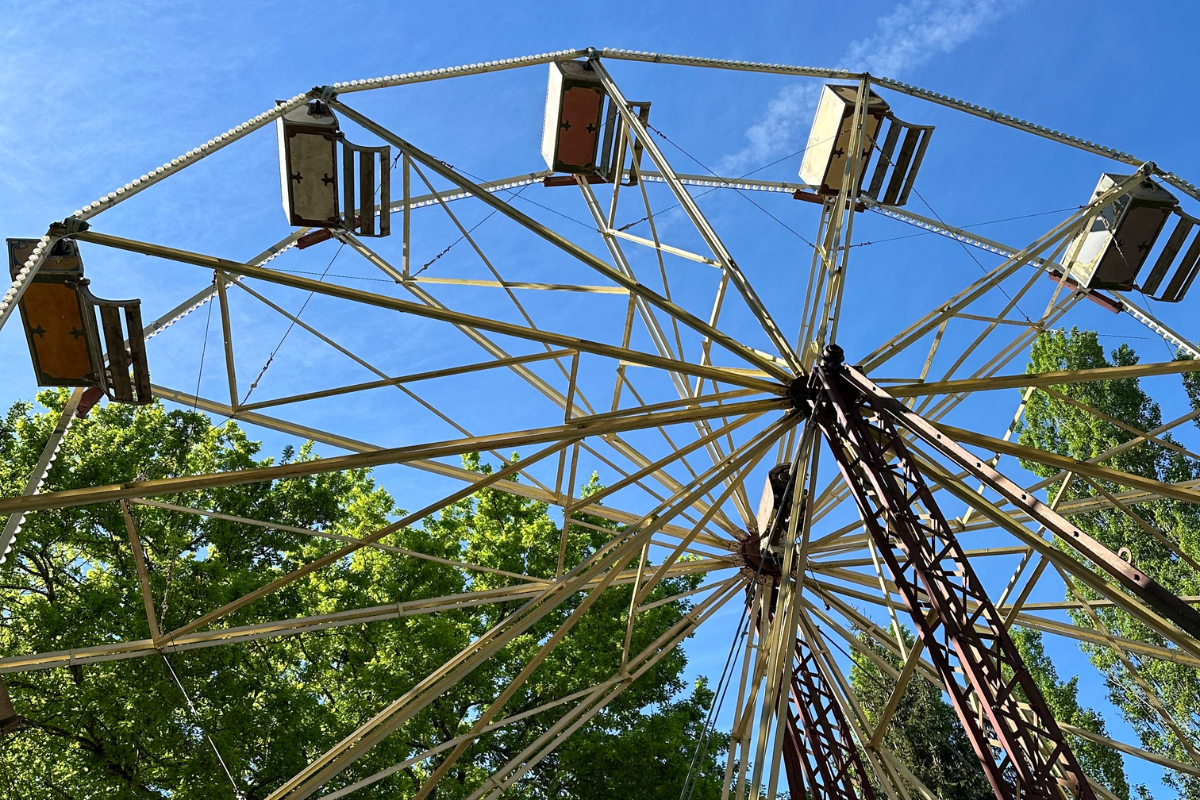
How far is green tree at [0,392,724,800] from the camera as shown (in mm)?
13875

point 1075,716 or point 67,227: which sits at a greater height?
point 1075,716

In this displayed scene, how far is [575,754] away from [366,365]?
807 centimetres

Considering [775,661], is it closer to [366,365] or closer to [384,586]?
[366,365]

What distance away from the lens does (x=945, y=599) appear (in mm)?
7949

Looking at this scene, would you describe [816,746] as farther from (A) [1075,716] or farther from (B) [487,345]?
(A) [1075,716]

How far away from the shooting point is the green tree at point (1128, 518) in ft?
79.0

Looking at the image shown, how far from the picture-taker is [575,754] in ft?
50.7

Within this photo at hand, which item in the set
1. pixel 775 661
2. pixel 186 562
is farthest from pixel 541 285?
pixel 186 562

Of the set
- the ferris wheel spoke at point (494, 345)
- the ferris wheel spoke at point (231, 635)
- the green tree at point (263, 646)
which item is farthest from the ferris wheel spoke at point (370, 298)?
the green tree at point (263, 646)

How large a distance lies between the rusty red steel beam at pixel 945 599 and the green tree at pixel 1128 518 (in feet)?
50.0

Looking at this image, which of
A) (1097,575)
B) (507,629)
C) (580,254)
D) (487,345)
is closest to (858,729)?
(1097,575)

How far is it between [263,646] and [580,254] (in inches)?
461

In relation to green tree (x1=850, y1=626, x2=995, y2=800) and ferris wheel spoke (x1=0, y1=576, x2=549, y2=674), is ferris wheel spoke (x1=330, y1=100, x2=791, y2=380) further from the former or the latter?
green tree (x1=850, y1=626, x2=995, y2=800)

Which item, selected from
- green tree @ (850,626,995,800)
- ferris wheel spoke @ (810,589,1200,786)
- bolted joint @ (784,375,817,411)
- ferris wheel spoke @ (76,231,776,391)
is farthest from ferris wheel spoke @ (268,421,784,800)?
green tree @ (850,626,995,800)
